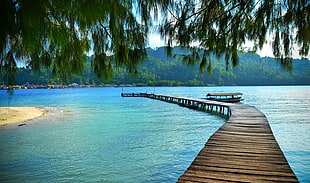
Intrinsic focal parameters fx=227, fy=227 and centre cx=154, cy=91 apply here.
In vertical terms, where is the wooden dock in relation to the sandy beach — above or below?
above

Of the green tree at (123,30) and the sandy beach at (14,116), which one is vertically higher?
the green tree at (123,30)

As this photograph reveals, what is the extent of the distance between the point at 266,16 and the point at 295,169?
4883mm

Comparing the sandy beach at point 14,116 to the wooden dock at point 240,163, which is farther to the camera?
the sandy beach at point 14,116

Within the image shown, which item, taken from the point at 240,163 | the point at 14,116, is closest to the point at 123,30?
the point at 240,163

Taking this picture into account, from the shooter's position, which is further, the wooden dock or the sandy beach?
the sandy beach

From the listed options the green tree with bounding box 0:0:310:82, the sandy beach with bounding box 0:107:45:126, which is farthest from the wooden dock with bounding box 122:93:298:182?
the sandy beach with bounding box 0:107:45:126

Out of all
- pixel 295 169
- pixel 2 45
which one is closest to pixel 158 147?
pixel 295 169

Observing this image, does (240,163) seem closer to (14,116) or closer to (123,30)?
(123,30)

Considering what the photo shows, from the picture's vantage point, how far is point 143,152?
24.7 ft

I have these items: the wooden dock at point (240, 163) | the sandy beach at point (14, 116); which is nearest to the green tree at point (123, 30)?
the wooden dock at point (240, 163)

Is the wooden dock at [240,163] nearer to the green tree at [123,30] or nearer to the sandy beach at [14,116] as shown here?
the green tree at [123,30]

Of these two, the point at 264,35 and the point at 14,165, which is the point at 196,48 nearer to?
the point at 264,35

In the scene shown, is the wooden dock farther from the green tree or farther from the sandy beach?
the sandy beach

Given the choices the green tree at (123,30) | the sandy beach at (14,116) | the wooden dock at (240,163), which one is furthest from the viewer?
the sandy beach at (14,116)
